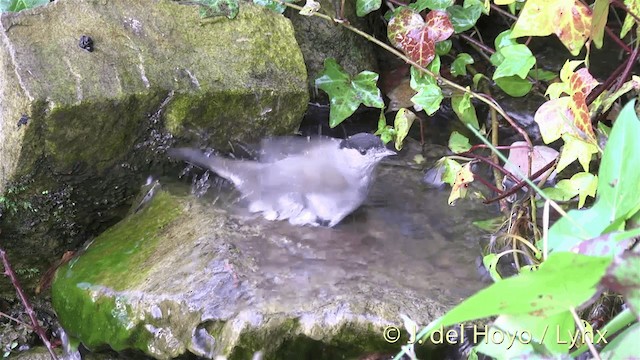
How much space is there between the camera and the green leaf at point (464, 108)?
224 cm

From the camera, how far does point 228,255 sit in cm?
173

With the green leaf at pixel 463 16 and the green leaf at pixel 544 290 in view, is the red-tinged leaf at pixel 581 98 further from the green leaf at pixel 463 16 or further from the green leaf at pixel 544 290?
the green leaf at pixel 544 290

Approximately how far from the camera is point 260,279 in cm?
167

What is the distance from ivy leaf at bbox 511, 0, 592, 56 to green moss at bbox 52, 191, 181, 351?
1179mm

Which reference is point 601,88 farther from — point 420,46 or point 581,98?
point 420,46

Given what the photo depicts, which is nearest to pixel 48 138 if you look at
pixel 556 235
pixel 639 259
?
pixel 556 235

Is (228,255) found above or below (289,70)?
below

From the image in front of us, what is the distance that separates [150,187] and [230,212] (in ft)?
1.10

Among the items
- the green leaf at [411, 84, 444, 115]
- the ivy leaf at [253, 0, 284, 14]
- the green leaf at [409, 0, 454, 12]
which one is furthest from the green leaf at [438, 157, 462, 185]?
the ivy leaf at [253, 0, 284, 14]

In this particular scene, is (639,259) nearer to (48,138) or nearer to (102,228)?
(48,138)

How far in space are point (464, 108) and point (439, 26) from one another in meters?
0.31

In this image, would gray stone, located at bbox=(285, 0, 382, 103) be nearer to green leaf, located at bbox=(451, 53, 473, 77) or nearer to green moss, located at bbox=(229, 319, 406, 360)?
green leaf, located at bbox=(451, 53, 473, 77)

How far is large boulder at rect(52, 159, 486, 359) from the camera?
60.6 inches

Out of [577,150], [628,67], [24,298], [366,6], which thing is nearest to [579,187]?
[577,150]
